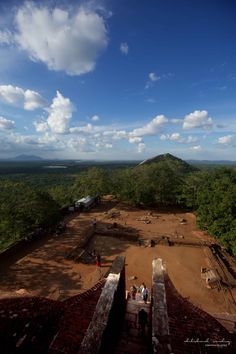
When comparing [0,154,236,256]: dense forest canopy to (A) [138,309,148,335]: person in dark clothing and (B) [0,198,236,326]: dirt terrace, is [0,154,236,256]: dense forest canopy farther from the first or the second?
(A) [138,309,148,335]: person in dark clothing

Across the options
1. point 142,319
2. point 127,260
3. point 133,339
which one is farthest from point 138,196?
point 133,339

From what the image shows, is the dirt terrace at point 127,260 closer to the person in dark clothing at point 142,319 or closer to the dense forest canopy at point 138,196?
the dense forest canopy at point 138,196

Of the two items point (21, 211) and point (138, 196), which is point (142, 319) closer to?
point (21, 211)

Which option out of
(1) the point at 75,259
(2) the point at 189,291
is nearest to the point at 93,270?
(1) the point at 75,259

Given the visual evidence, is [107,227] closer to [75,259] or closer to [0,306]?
[75,259]

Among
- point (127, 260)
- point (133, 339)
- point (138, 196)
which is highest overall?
point (133, 339)

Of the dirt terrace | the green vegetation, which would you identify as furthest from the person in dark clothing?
the green vegetation

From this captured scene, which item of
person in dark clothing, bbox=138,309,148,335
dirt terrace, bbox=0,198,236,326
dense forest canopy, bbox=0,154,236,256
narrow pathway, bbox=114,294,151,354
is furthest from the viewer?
dense forest canopy, bbox=0,154,236,256
